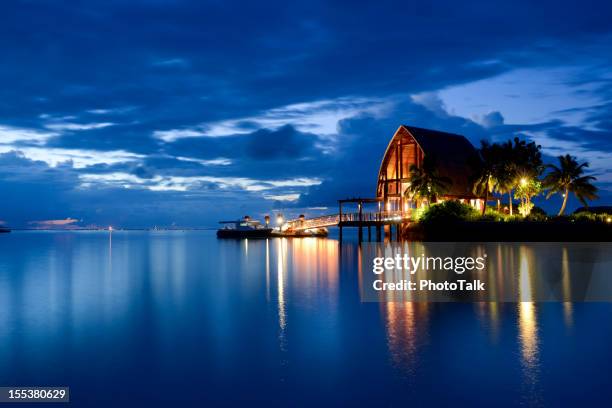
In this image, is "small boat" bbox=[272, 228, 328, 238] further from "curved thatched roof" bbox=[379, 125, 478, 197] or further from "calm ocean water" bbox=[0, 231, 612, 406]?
"calm ocean water" bbox=[0, 231, 612, 406]

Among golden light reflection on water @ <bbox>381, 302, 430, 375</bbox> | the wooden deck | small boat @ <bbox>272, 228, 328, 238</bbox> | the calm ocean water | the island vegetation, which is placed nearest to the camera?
the calm ocean water

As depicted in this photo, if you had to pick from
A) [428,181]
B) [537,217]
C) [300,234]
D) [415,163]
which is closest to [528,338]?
[428,181]

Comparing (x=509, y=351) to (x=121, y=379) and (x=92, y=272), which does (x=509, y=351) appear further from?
(x=92, y=272)

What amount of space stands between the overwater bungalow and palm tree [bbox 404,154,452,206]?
289 cm

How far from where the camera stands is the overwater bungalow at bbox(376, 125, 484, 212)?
64.4 metres

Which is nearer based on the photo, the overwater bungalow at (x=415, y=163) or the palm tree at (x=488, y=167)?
the palm tree at (x=488, y=167)

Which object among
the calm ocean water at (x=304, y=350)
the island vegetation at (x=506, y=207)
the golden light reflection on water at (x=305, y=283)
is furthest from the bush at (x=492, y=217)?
the calm ocean water at (x=304, y=350)

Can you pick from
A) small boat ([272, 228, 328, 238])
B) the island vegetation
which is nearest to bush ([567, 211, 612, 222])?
the island vegetation

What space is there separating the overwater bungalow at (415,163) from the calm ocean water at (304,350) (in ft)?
135

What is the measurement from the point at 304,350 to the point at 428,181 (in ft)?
153

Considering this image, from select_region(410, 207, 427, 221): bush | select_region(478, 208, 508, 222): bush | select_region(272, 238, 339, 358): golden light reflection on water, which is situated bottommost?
select_region(272, 238, 339, 358): golden light reflection on water

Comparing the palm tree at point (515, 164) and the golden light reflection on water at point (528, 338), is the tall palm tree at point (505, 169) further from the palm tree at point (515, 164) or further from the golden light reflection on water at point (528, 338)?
the golden light reflection on water at point (528, 338)

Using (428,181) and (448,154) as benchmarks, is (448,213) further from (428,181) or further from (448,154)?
(448,154)

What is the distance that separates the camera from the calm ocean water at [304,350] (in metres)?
10.9
